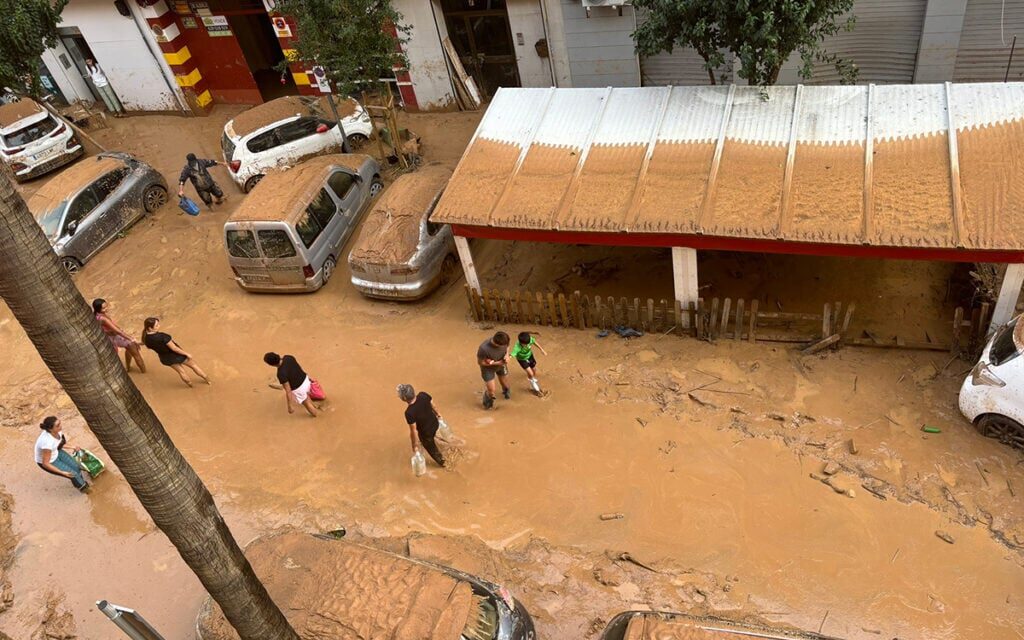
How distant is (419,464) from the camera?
8484 mm

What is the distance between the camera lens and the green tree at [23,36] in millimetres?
14836

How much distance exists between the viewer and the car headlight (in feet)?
25.2

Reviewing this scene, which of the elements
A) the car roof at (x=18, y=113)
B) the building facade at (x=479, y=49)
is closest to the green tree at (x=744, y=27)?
the building facade at (x=479, y=49)

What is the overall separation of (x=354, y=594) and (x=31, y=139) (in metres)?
16.0

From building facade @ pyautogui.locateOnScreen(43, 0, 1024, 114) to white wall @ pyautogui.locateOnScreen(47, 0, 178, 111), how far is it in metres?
0.03

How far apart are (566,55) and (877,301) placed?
829cm

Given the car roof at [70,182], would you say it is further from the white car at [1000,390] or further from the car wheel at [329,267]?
the white car at [1000,390]

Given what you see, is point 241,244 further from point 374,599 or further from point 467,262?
point 374,599

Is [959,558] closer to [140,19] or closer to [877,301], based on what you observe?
[877,301]

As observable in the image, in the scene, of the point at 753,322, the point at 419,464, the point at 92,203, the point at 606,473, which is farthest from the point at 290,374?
the point at 92,203

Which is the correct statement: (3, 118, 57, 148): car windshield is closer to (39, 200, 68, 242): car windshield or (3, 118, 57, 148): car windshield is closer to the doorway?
(39, 200, 68, 242): car windshield

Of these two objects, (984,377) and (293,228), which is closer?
(984,377)

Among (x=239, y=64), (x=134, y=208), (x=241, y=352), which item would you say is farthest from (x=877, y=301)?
(x=239, y=64)

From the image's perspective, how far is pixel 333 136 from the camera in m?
15.2
